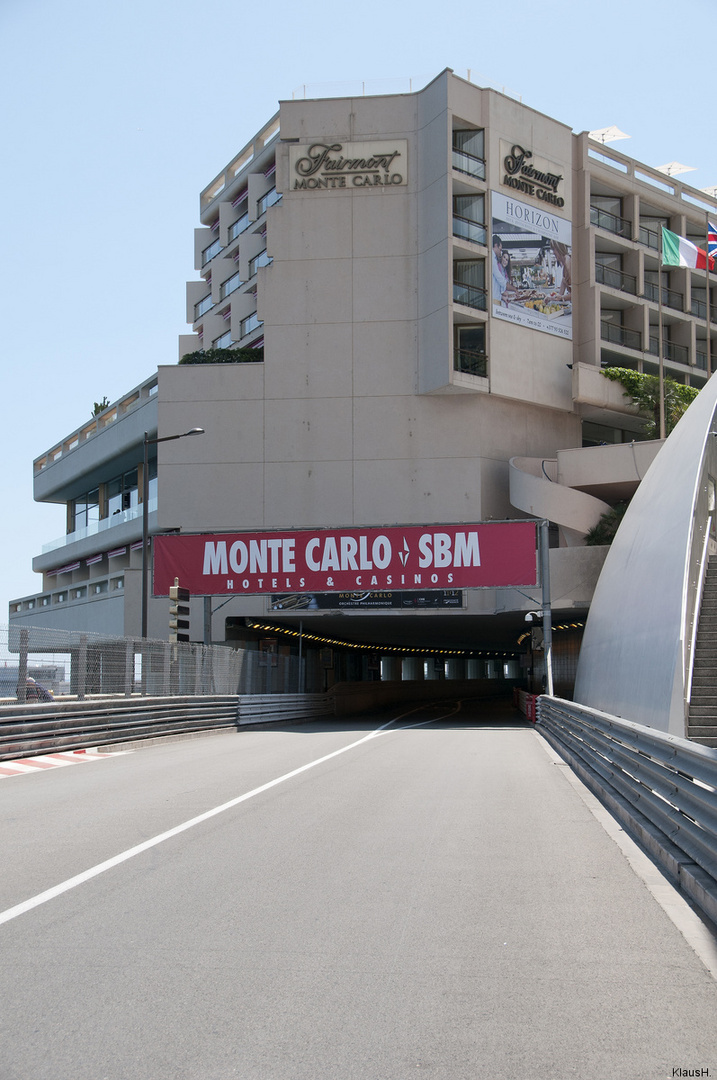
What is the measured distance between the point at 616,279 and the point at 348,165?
16.0 m

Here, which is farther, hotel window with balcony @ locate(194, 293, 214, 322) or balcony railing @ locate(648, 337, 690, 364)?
hotel window with balcony @ locate(194, 293, 214, 322)

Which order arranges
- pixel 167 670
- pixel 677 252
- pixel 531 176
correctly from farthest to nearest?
pixel 531 176
pixel 677 252
pixel 167 670

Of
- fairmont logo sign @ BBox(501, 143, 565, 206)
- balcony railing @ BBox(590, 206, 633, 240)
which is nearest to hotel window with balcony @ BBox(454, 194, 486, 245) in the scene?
fairmont logo sign @ BBox(501, 143, 565, 206)

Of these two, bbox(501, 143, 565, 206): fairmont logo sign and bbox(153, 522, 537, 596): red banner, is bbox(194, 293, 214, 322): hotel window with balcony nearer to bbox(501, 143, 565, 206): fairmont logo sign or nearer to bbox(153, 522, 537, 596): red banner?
bbox(501, 143, 565, 206): fairmont logo sign

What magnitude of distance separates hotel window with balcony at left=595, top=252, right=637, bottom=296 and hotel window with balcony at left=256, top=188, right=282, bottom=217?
19197mm

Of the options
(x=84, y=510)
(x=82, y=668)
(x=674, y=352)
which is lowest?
(x=82, y=668)

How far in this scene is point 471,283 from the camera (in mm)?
43625

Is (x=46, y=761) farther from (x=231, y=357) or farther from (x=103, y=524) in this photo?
(x=103, y=524)

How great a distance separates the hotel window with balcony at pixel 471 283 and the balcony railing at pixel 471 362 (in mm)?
2003

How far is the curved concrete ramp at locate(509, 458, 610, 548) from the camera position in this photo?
39906 millimetres

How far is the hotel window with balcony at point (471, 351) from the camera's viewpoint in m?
42.0

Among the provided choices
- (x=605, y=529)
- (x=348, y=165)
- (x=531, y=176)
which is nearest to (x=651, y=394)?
(x=605, y=529)

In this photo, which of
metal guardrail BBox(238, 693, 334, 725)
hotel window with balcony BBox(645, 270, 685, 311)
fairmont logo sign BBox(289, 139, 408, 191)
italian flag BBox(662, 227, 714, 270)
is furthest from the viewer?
hotel window with balcony BBox(645, 270, 685, 311)

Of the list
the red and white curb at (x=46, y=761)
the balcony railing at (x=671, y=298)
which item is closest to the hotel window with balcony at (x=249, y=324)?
the balcony railing at (x=671, y=298)
